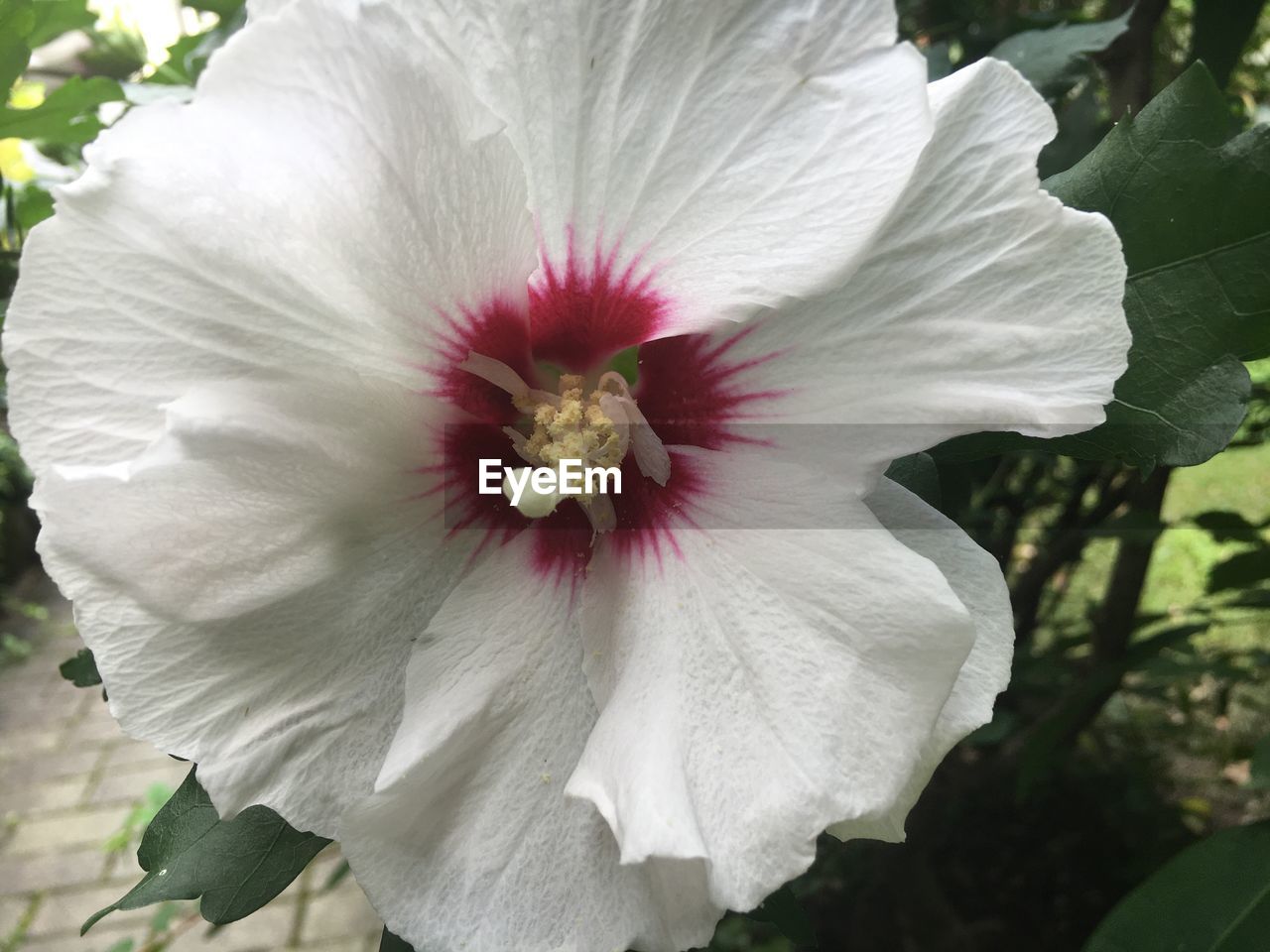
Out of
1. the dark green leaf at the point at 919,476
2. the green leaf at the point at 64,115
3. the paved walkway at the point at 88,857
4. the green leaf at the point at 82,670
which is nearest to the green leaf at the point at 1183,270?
the dark green leaf at the point at 919,476

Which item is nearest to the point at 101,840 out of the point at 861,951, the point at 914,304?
the point at 861,951

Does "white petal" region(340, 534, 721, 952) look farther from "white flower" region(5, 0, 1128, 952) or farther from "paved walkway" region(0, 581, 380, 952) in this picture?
"paved walkway" region(0, 581, 380, 952)

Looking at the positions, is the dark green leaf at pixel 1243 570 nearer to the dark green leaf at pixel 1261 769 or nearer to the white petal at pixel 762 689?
the dark green leaf at pixel 1261 769

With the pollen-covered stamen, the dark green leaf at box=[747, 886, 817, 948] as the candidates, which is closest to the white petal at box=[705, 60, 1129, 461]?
the pollen-covered stamen

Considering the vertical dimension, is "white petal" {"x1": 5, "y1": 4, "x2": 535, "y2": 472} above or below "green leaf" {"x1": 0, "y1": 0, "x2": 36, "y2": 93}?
above

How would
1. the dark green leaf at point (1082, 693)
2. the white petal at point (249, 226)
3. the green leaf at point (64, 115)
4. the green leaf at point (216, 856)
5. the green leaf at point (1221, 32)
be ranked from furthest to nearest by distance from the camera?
the dark green leaf at point (1082, 693) → the green leaf at point (1221, 32) → the green leaf at point (64, 115) → the green leaf at point (216, 856) → the white petal at point (249, 226)

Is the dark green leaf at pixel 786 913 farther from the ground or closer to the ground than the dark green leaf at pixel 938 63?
closer to the ground

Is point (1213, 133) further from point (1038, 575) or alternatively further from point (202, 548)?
point (1038, 575)
